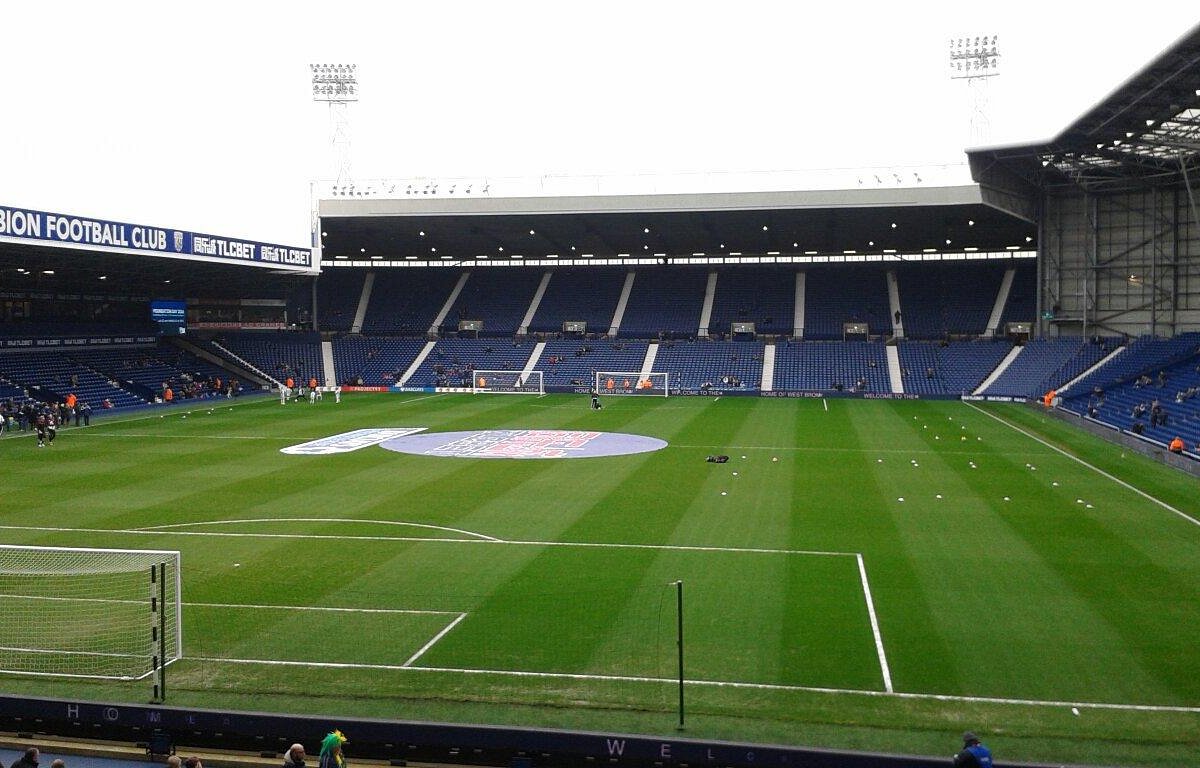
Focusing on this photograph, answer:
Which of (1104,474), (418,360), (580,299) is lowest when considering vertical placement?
(1104,474)

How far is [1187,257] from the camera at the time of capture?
2111 inches

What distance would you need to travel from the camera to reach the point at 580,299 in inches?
3029

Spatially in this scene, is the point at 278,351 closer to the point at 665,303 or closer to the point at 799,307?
the point at 665,303

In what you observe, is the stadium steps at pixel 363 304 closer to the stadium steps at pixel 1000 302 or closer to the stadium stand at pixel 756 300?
the stadium stand at pixel 756 300

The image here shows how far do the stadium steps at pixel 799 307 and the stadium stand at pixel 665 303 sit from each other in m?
7.29

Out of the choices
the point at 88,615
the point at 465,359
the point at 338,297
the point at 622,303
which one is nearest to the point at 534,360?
the point at 465,359

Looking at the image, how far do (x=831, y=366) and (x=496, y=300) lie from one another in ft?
93.3

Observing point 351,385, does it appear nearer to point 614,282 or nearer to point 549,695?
point 614,282

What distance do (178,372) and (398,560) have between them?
4615cm

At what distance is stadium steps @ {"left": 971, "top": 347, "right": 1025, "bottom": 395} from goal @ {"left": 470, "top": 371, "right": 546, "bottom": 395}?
27.6 meters

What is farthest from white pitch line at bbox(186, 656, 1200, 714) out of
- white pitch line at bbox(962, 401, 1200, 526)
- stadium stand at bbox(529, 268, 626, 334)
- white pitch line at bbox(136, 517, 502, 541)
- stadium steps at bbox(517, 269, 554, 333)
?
stadium stand at bbox(529, 268, 626, 334)

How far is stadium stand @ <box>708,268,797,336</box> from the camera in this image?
236ft

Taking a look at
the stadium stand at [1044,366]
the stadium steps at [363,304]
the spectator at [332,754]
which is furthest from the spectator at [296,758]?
the stadium steps at [363,304]

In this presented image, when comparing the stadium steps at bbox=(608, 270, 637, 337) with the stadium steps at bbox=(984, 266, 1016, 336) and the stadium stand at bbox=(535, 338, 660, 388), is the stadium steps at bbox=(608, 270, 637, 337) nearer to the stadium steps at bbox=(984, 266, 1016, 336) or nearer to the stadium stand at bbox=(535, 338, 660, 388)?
the stadium stand at bbox=(535, 338, 660, 388)
